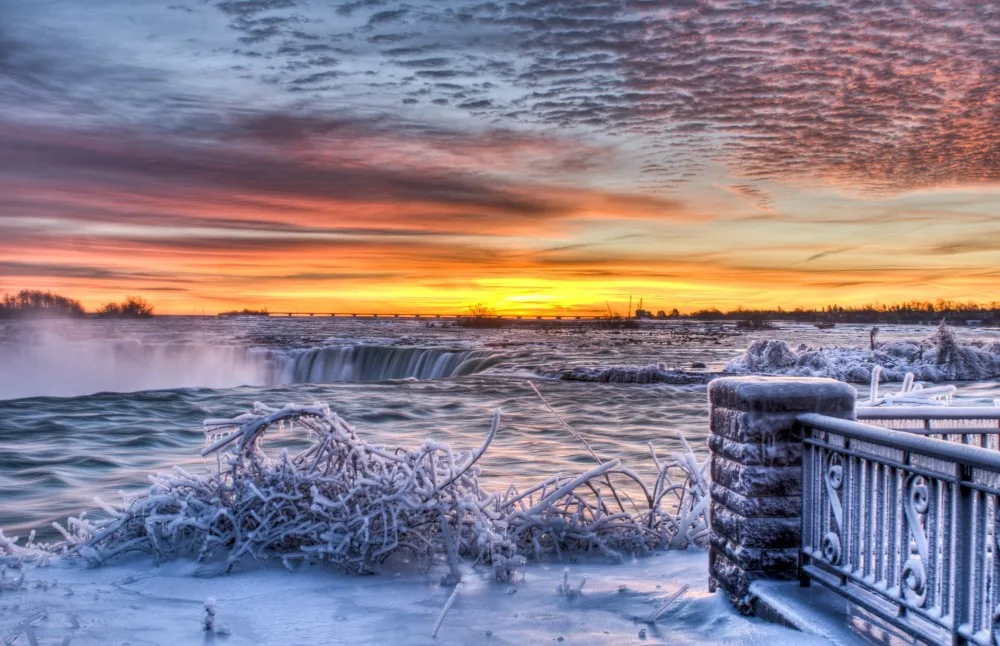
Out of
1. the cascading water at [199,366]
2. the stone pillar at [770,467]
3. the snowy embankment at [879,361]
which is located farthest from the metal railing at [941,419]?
the cascading water at [199,366]

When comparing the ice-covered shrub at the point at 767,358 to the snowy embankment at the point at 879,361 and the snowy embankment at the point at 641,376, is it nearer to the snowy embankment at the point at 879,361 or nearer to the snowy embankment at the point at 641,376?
the snowy embankment at the point at 879,361

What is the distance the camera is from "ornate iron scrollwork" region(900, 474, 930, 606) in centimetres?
445

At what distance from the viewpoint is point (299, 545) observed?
7957 mm

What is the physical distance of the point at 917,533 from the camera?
450 centimetres

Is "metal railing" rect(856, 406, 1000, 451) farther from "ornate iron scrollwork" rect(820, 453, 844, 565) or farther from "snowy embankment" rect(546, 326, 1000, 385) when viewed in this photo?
"snowy embankment" rect(546, 326, 1000, 385)

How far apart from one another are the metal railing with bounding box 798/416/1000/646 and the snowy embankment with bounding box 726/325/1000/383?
26.9 m

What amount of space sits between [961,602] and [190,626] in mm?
5237

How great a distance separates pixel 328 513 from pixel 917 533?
504 centimetres

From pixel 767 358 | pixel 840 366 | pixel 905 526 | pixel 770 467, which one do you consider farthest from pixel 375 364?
pixel 905 526

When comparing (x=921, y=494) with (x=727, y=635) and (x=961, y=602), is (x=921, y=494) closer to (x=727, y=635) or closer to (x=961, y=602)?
(x=961, y=602)

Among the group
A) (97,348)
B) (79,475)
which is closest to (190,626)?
→ (79,475)

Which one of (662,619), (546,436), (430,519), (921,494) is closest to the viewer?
(921,494)

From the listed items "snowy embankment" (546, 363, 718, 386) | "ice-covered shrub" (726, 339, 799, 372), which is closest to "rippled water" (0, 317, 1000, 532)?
"snowy embankment" (546, 363, 718, 386)

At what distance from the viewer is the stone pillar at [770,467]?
5797mm
